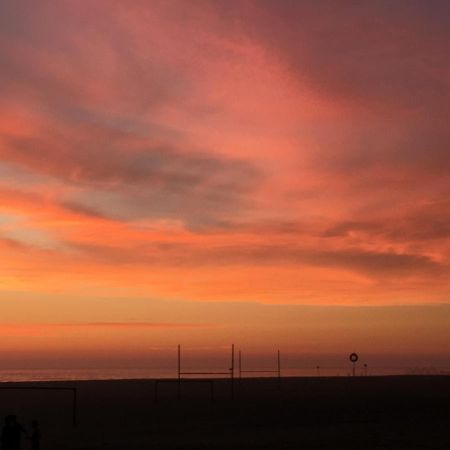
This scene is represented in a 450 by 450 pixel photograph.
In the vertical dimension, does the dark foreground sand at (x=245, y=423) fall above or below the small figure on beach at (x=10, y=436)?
below

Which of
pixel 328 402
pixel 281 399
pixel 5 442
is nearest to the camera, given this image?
pixel 5 442

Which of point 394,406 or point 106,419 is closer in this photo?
point 106,419

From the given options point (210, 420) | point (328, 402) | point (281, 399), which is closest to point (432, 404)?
point (328, 402)

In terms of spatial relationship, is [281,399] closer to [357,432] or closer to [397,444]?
[357,432]

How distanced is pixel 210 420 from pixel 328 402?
1547 cm

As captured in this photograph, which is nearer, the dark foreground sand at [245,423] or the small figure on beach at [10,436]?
the small figure on beach at [10,436]

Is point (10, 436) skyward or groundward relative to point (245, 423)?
skyward

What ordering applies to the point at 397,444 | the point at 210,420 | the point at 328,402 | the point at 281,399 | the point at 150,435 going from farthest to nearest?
the point at 281,399, the point at 328,402, the point at 210,420, the point at 150,435, the point at 397,444

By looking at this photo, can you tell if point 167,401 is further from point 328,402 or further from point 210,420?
point 210,420

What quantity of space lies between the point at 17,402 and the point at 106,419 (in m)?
16.1

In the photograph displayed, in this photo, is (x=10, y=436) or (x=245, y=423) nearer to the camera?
(x=10, y=436)

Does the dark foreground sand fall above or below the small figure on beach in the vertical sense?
below

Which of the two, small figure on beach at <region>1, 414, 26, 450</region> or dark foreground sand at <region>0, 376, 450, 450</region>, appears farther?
dark foreground sand at <region>0, 376, 450, 450</region>

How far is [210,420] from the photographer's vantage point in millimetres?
37000
